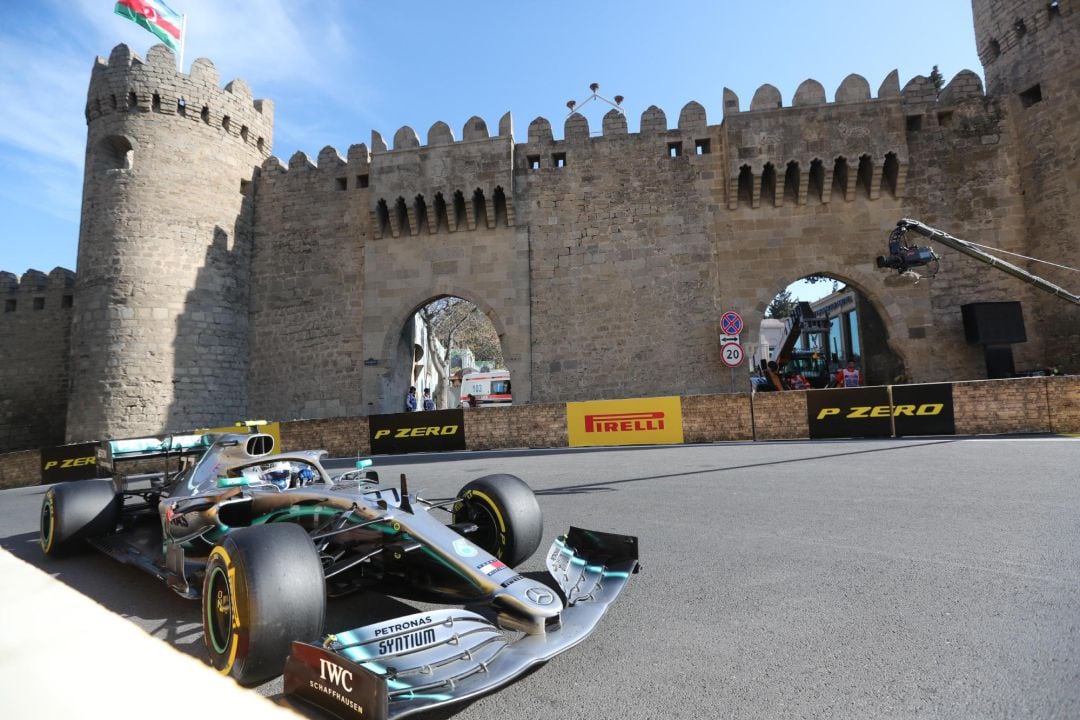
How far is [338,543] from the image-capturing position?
3.12 metres

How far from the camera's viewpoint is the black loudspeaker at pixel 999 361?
46.9ft

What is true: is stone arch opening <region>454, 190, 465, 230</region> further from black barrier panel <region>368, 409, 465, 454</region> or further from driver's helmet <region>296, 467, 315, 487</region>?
driver's helmet <region>296, 467, 315, 487</region>

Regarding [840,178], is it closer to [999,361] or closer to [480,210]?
[999,361]

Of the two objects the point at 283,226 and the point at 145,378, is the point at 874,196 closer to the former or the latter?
the point at 283,226

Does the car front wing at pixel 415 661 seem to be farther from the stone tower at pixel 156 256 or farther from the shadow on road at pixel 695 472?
the stone tower at pixel 156 256

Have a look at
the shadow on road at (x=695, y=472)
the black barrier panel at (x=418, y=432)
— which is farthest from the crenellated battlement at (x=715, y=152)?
the shadow on road at (x=695, y=472)

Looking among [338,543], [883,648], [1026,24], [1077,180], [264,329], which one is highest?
[1026,24]

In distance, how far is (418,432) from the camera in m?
13.1

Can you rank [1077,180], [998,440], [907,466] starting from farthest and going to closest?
[1077,180], [998,440], [907,466]

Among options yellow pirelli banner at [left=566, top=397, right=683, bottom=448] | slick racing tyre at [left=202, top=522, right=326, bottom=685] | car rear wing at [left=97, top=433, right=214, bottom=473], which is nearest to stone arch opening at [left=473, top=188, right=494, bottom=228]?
yellow pirelli banner at [left=566, top=397, right=683, bottom=448]

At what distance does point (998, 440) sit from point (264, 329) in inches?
718

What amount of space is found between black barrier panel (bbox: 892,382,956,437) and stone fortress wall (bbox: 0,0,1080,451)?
4501 millimetres

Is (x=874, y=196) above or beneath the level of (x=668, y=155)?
beneath

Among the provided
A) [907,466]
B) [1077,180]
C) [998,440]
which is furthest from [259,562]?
[1077,180]
